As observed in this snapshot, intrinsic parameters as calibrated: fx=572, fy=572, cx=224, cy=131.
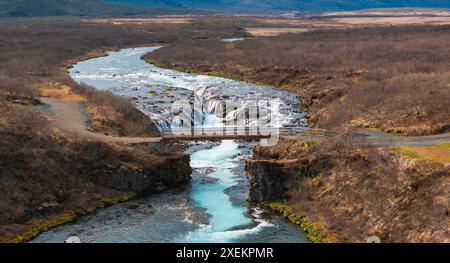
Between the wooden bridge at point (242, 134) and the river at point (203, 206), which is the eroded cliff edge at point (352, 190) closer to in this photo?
the river at point (203, 206)

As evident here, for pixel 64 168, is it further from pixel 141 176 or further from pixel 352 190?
pixel 352 190

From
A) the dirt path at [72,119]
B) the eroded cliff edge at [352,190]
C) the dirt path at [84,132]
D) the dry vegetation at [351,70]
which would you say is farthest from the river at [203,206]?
the dirt path at [72,119]

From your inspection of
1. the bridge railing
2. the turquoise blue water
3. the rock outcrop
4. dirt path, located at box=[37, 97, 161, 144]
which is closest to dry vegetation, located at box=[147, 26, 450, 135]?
the bridge railing

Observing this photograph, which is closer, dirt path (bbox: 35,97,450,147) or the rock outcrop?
dirt path (bbox: 35,97,450,147)

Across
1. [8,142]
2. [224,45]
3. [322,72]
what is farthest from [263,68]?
[8,142]

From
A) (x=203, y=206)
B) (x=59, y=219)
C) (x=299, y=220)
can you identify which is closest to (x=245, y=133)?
(x=203, y=206)

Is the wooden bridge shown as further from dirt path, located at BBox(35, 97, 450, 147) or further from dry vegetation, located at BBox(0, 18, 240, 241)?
dry vegetation, located at BBox(0, 18, 240, 241)

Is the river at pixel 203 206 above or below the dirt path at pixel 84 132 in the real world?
below
